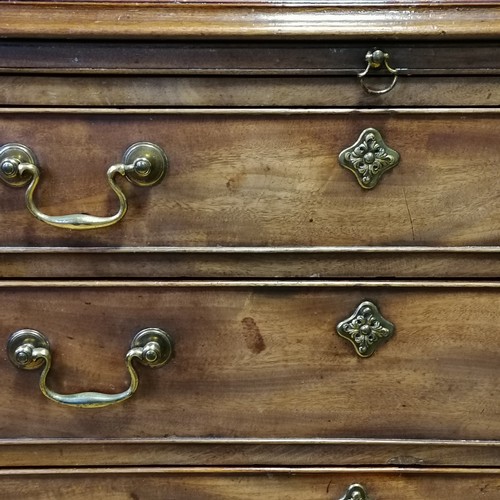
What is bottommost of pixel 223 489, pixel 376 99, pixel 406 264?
pixel 223 489

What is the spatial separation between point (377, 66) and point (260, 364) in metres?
0.30

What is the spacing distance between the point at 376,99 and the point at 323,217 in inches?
4.6

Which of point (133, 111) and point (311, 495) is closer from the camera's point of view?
point (133, 111)

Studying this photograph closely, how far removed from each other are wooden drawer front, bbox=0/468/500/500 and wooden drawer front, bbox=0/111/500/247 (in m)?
0.24

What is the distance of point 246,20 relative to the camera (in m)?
0.56

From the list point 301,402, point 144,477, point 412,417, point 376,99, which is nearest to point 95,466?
point 144,477

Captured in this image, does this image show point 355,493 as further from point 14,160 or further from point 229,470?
point 14,160

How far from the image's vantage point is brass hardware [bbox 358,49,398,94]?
56 centimetres

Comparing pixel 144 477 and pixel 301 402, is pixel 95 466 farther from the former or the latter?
pixel 301 402

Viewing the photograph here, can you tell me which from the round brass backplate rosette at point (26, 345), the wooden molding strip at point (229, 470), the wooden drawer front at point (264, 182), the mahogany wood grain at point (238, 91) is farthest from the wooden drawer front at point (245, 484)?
the mahogany wood grain at point (238, 91)

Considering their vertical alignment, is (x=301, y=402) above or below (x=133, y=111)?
below

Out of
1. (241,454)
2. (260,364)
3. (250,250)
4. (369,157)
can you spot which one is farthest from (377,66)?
(241,454)

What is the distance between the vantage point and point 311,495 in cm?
69

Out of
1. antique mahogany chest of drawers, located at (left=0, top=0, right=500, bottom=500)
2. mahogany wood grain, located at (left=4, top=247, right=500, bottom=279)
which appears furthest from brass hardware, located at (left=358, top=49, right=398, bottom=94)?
mahogany wood grain, located at (left=4, top=247, right=500, bottom=279)
